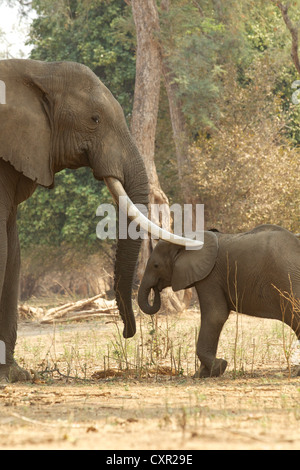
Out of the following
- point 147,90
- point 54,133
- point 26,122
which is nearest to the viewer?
point 26,122

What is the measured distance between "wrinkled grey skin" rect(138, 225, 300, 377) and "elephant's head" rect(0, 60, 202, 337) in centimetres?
118

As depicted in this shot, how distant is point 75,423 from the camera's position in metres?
4.26

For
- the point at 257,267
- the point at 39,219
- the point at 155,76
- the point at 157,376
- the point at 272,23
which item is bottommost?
the point at 157,376

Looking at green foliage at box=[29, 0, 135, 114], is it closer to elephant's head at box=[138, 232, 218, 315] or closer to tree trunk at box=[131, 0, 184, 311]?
tree trunk at box=[131, 0, 184, 311]

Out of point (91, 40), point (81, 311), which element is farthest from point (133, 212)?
point (91, 40)

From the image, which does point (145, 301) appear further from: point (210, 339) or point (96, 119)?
point (96, 119)

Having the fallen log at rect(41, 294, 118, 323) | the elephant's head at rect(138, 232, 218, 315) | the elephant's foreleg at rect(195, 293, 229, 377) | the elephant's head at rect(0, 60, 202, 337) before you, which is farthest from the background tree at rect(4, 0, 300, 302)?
the elephant's head at rect(0, 60, 202, 337)

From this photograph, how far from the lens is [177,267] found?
7.69 meters

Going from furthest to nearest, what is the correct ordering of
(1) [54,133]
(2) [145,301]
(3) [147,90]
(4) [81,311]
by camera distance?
(3) [147,90] → (4) [81,311] → (2) [145,301] → (1) [54,133]

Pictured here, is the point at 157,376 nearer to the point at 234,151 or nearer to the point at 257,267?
the point at 257,267

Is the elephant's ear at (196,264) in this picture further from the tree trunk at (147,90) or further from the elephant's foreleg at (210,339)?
the tree trunk at (147,90)

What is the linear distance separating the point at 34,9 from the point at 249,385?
67.8 feet

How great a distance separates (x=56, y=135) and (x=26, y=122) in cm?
32

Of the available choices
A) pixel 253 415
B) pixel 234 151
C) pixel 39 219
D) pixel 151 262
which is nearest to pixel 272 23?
pixel 234 151
